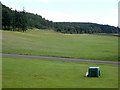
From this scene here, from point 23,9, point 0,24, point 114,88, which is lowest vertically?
point 114,88

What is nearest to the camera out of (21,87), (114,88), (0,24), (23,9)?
(21,87)

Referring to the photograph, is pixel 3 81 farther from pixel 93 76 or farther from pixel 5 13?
pixel 5 13

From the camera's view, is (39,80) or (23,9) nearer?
(39,80)

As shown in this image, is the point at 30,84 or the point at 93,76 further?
the point at 93,76

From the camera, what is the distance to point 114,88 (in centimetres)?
1619

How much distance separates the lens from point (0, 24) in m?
134

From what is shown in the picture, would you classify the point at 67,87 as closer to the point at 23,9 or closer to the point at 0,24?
the point at 0,24

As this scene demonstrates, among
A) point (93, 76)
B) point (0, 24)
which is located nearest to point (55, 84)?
point (93, 76)

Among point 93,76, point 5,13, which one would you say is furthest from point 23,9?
point 93,76

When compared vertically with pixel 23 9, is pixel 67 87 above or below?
below

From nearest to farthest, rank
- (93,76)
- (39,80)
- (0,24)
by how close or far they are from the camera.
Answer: (39,80)
(93,76)
(0,24)

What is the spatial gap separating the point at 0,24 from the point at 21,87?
406ft

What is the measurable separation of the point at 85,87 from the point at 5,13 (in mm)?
127141

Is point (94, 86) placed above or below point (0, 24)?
below
